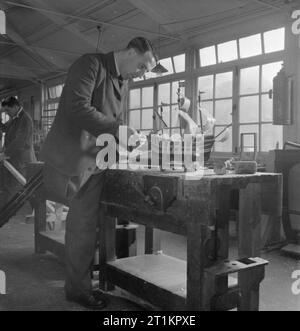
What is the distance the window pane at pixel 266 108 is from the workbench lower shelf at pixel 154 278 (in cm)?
336

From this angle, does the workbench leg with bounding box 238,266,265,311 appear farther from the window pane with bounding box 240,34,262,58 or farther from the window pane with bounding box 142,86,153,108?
the window pane with bounding box 142,86,153,108

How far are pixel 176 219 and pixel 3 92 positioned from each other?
1196cm

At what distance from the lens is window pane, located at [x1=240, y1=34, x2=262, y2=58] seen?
212 inches

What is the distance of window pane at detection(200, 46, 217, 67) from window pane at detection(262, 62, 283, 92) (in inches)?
37.2

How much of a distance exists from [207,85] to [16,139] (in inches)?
118

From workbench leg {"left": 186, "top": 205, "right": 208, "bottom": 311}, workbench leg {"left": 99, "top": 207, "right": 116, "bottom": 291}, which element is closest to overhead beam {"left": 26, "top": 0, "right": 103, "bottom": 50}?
workbench leg {"left": 99, "top": 207, "right": 116, "bottom": 291}

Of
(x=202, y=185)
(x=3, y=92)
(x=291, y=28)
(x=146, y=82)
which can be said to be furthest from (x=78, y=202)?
(x=3, y=92)

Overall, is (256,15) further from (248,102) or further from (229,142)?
(229,142)

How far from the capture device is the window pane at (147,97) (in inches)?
287

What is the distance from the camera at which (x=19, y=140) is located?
4641 millimetres

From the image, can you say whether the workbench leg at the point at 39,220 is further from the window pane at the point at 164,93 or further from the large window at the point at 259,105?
the window pane at the point at 164,93

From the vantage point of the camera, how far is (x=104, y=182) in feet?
7.47

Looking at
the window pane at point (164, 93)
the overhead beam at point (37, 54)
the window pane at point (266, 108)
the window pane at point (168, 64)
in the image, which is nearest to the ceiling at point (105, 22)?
the overhead beam at point (37, 54)

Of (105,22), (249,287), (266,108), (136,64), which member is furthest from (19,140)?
(249,287)
